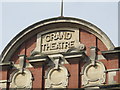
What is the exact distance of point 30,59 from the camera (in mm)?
28625

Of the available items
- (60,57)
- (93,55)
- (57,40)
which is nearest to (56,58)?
(60,57)

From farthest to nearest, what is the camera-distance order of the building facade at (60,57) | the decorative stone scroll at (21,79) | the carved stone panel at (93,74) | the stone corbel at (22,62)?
the stone corbel at (22,62) → the decorative stone scroll at (21,79) → the building facade at (60,57) → the carved stone panel at (93,74)

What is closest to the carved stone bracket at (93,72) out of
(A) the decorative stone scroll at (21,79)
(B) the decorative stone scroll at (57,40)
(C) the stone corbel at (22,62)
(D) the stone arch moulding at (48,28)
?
(D) the stone arch moulding at (48,28)

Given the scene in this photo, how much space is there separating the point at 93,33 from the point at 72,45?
1445 mm

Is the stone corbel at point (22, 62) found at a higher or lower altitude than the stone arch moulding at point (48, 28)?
lower

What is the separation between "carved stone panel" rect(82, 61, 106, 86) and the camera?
27.0 m

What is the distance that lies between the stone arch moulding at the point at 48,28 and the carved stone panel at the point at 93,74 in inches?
49.5

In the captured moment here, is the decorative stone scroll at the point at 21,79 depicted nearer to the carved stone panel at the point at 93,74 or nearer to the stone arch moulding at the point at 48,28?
the stone arch moulding at the point at 48,28

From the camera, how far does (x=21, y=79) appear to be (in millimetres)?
28953

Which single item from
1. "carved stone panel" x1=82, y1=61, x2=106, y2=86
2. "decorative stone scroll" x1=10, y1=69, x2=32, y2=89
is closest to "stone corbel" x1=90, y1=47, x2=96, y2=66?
"carved stone panel" x1=82, y1=61, x2=106, y2=86

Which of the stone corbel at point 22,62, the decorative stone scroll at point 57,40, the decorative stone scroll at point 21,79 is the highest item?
the decorative stone scroll at point 57,40

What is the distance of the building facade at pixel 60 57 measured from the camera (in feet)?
89.2

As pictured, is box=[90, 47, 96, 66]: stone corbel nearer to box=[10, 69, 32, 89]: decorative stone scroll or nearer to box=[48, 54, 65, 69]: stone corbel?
box=[48, 54, 65, 69]: stone corbel

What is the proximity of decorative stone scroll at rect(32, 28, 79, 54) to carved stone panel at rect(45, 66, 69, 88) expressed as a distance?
45.9 inches
